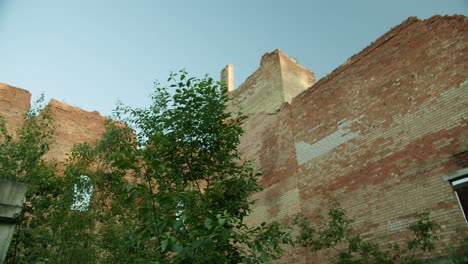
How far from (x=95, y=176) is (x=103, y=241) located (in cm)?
187

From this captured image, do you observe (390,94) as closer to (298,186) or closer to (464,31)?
(464,31)

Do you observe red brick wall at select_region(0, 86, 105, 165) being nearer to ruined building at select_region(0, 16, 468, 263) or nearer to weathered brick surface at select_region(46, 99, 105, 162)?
weathered brick surface at select_region(46, 99, 105, 162)

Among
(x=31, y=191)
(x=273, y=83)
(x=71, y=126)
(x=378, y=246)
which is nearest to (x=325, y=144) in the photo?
(x=378, y=246)

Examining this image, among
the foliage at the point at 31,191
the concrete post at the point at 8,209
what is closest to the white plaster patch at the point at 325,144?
the foliage at the point at 31,191

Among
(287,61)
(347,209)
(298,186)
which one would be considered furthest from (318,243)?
(287,61)

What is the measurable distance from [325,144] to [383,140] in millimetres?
1915

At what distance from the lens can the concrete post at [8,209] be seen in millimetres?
3717

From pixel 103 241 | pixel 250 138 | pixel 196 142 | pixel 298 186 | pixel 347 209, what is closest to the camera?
pixel 196 142

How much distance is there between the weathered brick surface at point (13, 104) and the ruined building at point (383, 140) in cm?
1036

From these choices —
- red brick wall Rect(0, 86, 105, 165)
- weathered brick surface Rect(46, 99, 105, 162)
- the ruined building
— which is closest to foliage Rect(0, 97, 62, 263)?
the ruined building

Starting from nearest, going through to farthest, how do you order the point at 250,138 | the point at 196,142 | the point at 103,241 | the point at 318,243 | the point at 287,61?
the point at 196,142
the point at 318,243
the point at 103,241
the point at 250,138
the point at 287,61

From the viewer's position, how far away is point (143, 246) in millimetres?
6477

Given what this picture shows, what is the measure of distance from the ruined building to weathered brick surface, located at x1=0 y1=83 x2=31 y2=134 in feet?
34.0

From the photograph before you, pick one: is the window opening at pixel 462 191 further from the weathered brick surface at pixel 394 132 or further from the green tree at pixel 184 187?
the green tree at pixel 184 187
